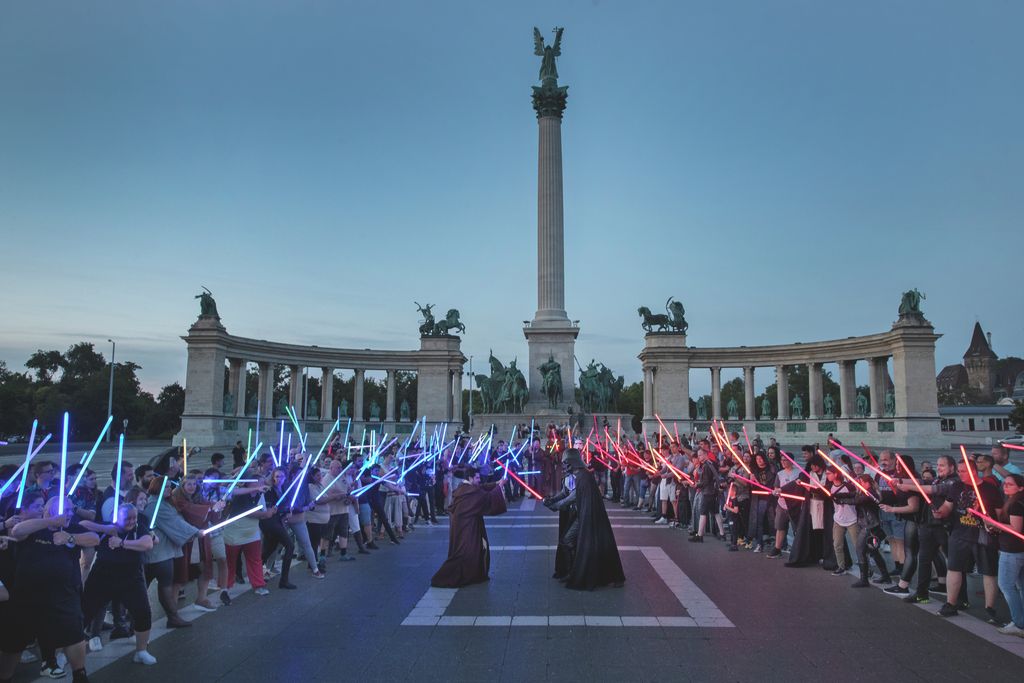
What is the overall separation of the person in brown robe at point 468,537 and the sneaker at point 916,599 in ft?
18.9

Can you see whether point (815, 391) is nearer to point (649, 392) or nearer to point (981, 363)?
point (649, 392)

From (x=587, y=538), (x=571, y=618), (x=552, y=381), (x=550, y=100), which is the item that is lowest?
(x=571, y=618)

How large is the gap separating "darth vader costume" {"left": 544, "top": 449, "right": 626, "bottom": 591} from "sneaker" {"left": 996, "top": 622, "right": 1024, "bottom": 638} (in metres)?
4.78

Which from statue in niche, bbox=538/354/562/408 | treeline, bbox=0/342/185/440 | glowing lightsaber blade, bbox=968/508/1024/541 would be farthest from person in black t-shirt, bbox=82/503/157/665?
treeline, bbox=0/342/185/440

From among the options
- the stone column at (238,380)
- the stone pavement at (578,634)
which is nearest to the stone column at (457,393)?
the stone column at (238,380)

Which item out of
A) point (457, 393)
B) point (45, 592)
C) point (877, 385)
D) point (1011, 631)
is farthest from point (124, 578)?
point (877, 385)

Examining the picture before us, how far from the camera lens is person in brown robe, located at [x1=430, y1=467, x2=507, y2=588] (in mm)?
11070

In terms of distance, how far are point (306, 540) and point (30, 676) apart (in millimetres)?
4663

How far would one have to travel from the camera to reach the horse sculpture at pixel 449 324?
207ft

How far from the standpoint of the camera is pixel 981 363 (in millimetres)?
159125

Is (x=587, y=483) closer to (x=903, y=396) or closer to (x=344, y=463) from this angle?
(x=344, y=463)

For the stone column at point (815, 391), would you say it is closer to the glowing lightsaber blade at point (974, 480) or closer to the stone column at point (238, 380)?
the stone column at point (238, 380)

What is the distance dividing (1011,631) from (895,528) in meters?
4.74

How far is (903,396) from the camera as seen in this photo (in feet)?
173
